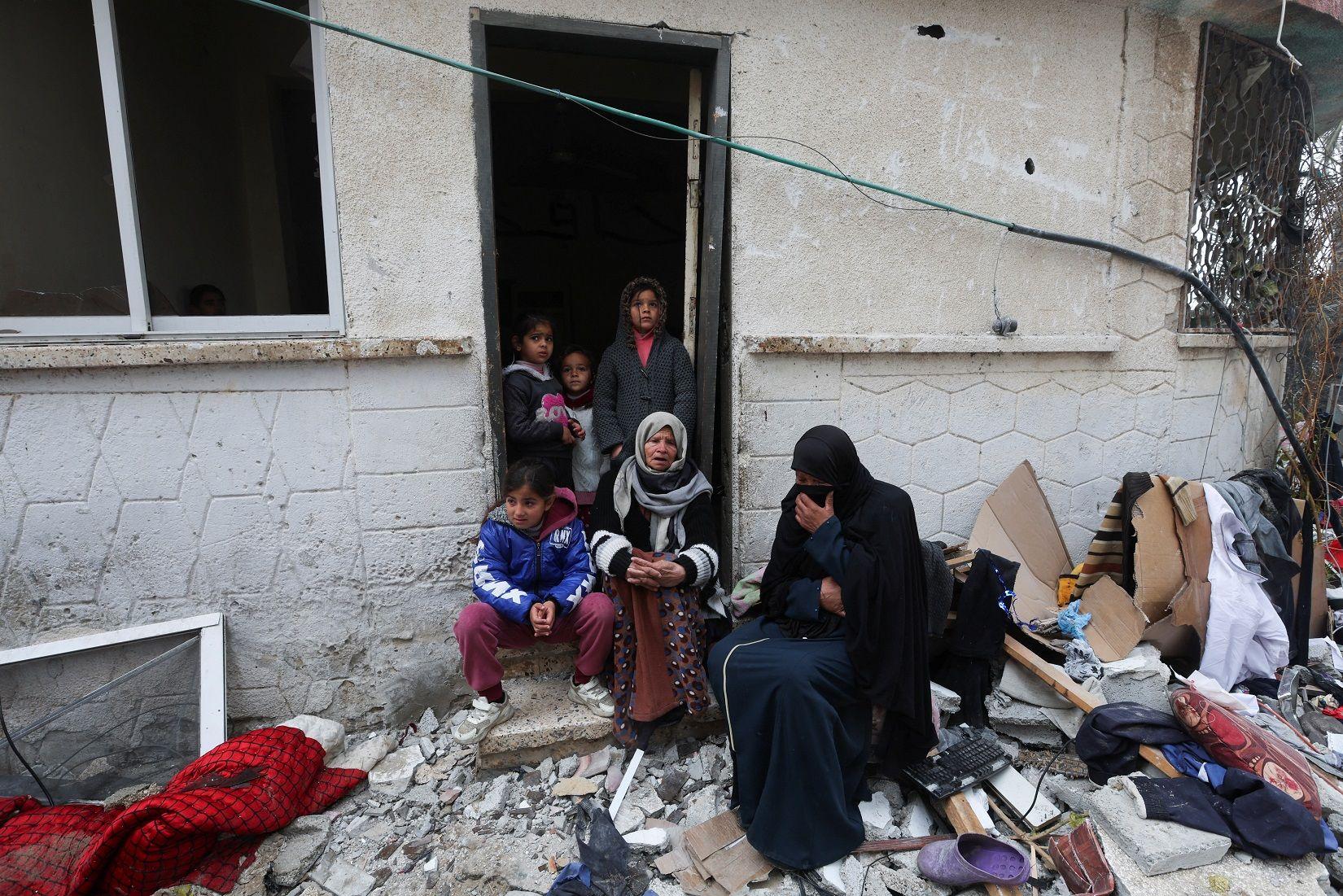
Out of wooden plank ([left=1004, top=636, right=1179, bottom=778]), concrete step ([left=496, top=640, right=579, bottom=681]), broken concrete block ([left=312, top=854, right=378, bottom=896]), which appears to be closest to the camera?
broken concrete block ([left=312, top=854, right=378, bottom=896])

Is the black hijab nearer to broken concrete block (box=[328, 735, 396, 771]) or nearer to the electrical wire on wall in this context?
the electrical wire on wall

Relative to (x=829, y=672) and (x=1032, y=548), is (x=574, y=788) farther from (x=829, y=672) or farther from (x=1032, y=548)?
(x=1032, y=548)

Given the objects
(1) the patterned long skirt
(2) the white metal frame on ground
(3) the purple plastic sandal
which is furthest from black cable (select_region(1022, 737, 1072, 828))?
(2) the white metal frame on ground

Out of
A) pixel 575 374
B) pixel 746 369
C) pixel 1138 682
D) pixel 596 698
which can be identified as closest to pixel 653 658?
pixel 596 698

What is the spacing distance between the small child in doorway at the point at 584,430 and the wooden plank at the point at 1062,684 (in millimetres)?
2062

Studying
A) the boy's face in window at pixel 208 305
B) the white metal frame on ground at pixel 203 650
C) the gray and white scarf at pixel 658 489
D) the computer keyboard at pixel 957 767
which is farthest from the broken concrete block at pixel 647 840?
the boy's face in window at pixel 208 305

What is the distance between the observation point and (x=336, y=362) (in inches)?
114

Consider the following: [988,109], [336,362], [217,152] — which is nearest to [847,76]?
[988,109]

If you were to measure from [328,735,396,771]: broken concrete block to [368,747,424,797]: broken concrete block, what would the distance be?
3cm

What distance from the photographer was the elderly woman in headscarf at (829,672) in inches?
91.0

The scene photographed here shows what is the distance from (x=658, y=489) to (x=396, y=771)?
5.22 feet

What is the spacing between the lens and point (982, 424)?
3.68m

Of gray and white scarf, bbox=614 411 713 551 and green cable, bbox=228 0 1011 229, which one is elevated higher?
green cable, bbox=228 0 1011 229

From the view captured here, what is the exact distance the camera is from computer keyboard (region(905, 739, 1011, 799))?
101 inches
